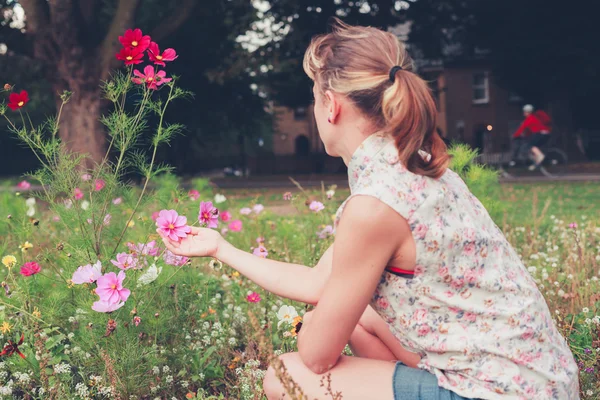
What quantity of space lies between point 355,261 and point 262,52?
17.8 metres

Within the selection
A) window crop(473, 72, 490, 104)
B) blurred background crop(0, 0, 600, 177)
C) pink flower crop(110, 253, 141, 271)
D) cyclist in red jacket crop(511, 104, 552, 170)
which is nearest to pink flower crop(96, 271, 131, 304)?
pink flower crop(110, 253, 141, 271)

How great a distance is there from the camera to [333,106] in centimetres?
199

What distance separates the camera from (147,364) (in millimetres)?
2742

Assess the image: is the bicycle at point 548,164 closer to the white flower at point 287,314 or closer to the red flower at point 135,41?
the white flower at point 287,314

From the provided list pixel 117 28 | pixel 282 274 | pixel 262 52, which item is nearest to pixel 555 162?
pixel 262 52

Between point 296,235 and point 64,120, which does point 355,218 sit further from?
point 64,120

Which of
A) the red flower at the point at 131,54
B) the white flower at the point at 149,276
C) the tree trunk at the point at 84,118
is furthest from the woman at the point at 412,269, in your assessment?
the tree trunk at the point at 84,118

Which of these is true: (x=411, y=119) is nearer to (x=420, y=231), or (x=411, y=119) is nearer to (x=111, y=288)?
(x=420, y=231)

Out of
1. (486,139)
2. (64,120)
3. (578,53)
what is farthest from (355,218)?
(486,139)

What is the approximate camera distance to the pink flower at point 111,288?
7.68 ft

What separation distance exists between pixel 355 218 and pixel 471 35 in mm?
25596

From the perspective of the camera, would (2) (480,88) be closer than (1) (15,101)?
No

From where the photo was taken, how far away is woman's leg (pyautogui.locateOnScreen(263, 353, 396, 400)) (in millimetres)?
1995

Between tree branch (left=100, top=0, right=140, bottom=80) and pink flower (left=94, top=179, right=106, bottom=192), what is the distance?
9.21 metres
